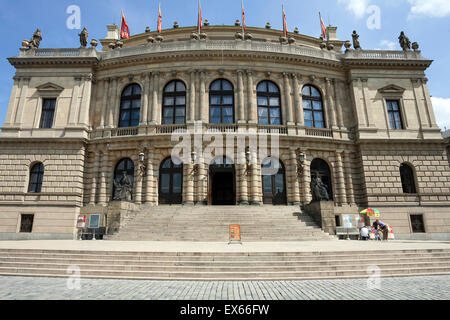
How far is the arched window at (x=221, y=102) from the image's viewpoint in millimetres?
25141

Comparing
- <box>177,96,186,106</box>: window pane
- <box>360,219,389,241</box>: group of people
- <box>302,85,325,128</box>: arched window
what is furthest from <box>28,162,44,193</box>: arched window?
<box>360,219,389,241</box>: group of people

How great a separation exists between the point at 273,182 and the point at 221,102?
30.0 ft

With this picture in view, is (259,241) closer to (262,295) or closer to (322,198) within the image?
(322,198)

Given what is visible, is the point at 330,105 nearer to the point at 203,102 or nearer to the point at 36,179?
the point at 203,102

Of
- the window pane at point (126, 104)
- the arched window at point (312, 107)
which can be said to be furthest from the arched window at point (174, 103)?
the arched window at point (312, 107)

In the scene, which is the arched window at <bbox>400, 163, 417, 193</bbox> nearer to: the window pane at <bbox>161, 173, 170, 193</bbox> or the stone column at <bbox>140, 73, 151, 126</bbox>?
the window pane at <bbox>161, 173, 170, 193</bbox>

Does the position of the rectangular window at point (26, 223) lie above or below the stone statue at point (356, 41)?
below

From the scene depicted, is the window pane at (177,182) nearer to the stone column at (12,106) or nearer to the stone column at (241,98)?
the stone column at (241,98)

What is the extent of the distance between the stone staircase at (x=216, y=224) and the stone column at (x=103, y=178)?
4.96 m

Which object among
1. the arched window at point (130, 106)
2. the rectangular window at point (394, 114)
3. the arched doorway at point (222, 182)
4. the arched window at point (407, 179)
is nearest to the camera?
the arched doorway at point (222, 182)

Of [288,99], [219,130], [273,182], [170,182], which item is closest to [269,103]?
[288,99]

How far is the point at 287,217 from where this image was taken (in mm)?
19484
